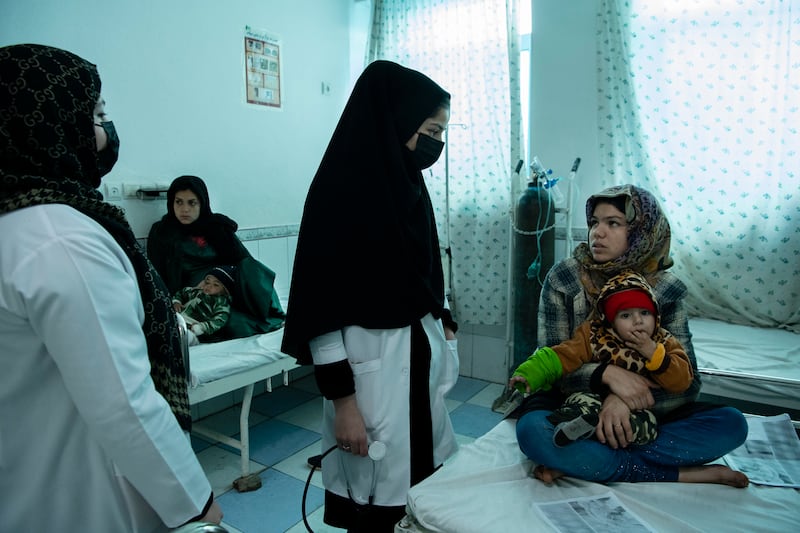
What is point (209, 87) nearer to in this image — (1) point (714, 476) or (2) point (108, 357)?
(2) point (108, 357)

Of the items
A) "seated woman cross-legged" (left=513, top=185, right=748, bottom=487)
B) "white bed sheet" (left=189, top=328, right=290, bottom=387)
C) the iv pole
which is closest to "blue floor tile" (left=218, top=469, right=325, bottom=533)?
"white bed sheet" (left=189, top=328, right=290, bottom=387)

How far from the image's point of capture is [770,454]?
1.50m

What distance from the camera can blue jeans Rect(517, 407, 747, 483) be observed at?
1289 millimetres

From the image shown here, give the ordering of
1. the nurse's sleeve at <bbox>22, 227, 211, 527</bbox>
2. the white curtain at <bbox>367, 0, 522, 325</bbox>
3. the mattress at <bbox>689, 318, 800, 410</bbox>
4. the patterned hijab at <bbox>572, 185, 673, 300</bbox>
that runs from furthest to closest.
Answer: the white curtain at <bbox>367, 0, 522, 325</bbox>, the mattress at <bbox>689, 318, 800, 410</bbox>, the patterned hijab at <bbox>572, 185, 673, 300</bbox>, the nurse's sleeve at <bbox>22, 227, 211, 527</bbox>

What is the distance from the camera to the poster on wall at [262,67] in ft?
10.1

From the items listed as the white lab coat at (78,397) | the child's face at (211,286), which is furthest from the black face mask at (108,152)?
the child's face at (211,286)

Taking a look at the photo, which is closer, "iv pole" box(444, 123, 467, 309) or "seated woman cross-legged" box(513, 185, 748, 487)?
"seated woman cross-legged" box(513, 185, 748, 487)

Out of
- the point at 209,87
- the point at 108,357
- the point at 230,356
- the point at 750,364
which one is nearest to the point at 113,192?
the point at 209,87

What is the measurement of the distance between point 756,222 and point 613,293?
173cm

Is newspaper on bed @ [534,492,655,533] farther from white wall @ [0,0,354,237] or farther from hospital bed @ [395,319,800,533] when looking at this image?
white wall @ [0,0,354,237]

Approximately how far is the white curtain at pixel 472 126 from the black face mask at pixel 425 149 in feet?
6.31

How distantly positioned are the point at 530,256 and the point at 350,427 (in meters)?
2.06

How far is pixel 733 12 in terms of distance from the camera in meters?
2.51

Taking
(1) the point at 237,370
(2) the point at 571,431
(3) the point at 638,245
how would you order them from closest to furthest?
(2) the point at 571,431
(3) the point at 638,245
(1) the point at 237,370
